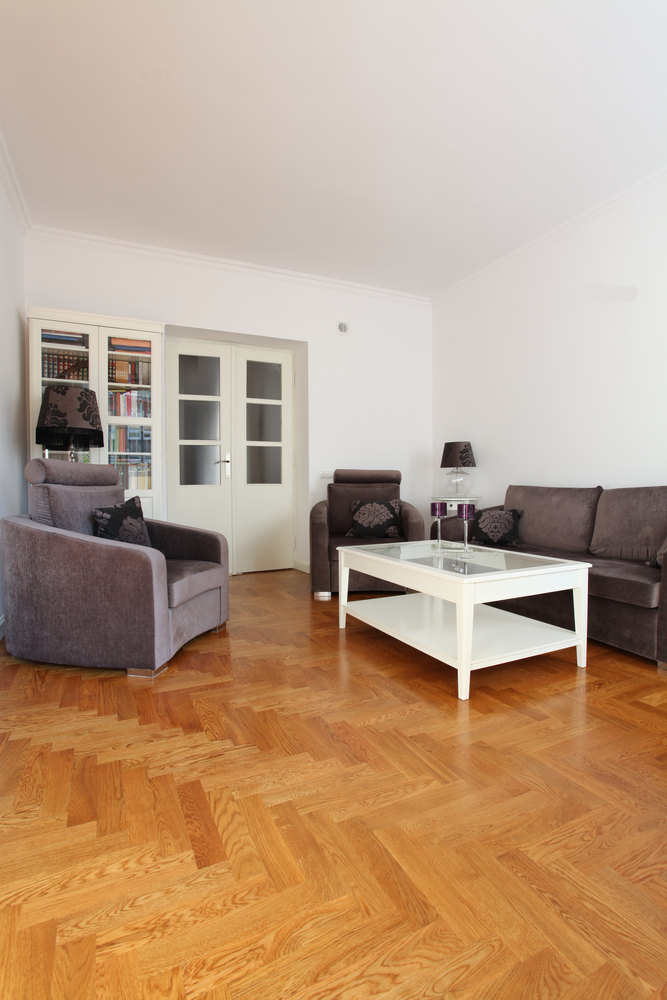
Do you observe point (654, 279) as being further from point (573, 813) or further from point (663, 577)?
point (573, 813)

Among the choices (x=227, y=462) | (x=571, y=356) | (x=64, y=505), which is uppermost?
(x=571, y=356)

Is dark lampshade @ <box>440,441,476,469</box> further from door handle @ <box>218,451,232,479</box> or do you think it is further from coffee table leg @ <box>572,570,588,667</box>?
coffee table leg @ <box>572,570,588,667</box>

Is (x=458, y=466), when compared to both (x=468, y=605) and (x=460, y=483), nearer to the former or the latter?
(x=460, y=483)

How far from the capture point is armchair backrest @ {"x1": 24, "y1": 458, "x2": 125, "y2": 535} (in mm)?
2598

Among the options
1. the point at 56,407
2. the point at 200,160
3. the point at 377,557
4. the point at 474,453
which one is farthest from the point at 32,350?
the point at 474,453

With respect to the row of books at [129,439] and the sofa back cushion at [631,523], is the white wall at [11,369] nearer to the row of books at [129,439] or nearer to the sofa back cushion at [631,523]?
the row of books at [129,439]

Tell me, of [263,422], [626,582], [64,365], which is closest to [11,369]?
[64,365]

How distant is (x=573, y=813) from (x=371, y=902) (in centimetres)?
62

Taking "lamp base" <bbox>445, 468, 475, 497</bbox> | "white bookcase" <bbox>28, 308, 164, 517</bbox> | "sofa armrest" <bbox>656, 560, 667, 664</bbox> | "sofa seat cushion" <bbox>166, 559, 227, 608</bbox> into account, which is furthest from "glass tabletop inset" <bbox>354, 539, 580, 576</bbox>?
"white bookcase" <bbox>28, 308, 164, 517</bbox>

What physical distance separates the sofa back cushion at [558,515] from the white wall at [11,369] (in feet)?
11.0

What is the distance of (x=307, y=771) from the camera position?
1579 millimetres

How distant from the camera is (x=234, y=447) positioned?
481cm

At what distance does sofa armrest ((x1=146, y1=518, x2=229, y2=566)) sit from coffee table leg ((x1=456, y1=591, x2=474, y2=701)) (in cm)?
145

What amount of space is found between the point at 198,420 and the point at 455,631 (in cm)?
→ 312
